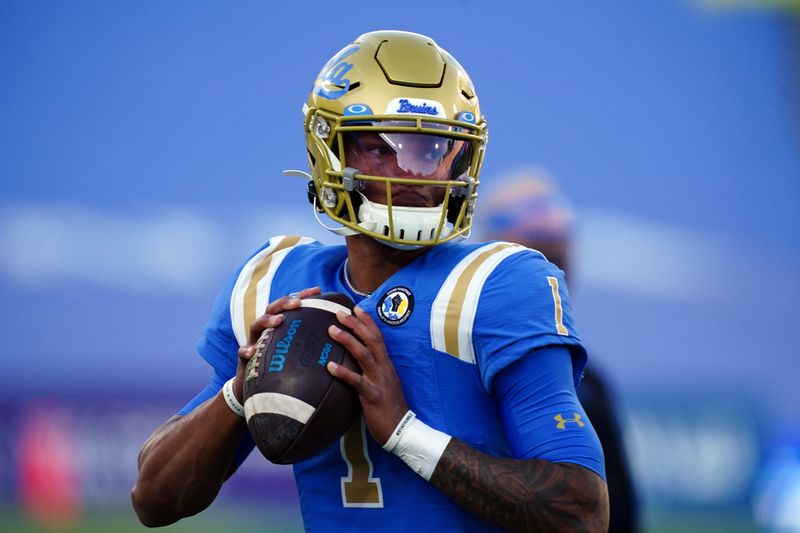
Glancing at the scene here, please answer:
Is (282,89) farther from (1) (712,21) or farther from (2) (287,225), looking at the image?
(1) (712,21)

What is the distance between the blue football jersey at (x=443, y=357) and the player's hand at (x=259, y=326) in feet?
0.51

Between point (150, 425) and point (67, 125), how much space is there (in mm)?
Answer: 1248

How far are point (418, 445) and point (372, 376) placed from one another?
0.44ft

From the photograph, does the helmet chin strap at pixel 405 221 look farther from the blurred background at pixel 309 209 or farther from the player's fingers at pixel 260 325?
the blurred background at pixel 309 209

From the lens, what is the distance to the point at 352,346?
5.84 feet

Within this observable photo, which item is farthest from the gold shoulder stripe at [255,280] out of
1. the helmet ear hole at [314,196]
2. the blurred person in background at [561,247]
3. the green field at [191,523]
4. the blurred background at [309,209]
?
the green field at [191,523]

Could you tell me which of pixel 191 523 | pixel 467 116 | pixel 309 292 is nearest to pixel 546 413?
pixel 309 292

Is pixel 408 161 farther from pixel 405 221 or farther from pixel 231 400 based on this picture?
pixel 231 400

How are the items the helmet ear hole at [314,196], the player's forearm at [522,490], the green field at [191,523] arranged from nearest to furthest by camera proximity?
the player's forearm at [522,490], the helmet ear hole at [314,196], the green field at [191,523]

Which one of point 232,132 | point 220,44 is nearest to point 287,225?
point 232,132

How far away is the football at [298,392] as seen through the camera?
1.73 meters

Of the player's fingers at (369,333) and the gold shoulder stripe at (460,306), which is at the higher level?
the gold shoulder stripe at (460,306)

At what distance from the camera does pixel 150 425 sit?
4328 mm

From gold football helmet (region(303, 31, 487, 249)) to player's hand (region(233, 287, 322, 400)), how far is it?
0.20 metres
